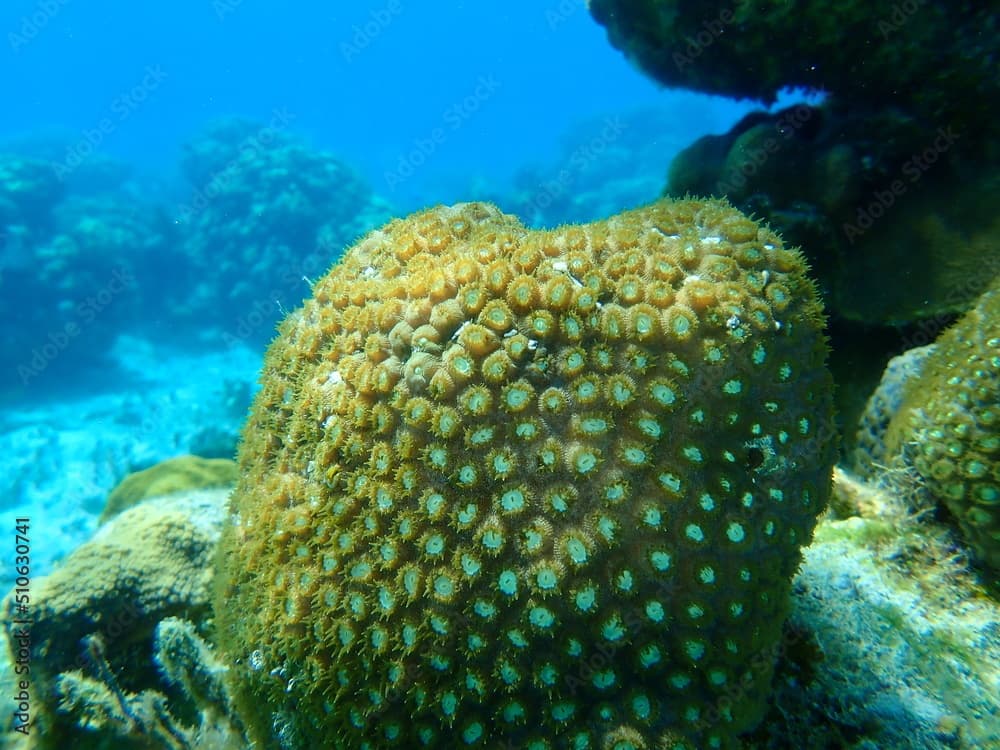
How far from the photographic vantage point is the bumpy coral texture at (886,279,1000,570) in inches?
131

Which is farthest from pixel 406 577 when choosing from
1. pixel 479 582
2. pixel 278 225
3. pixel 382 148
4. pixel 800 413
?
pixel 382 148

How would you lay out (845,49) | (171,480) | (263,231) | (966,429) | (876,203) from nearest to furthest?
(966,429) → (845,49) → (876,203) → (171,480) → (263,231)

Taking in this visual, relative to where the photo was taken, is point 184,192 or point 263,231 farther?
point 184,192

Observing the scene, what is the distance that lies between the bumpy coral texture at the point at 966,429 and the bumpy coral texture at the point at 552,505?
1.16 m

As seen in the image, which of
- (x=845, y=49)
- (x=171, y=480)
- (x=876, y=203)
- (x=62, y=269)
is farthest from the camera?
(x=62, y=269)

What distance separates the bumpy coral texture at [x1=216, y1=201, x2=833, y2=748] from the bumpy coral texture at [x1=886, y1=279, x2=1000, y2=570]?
45.8 inches

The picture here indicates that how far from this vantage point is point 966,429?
345 centimetres

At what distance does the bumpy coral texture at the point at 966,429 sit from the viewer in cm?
334

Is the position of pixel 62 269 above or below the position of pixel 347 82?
below

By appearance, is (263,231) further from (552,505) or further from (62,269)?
(552,505)

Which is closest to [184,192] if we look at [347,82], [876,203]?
[876,203]

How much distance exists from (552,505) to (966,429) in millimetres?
2884

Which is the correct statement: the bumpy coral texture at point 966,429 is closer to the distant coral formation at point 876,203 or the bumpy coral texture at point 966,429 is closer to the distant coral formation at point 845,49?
the distant coral formation at point 876,203

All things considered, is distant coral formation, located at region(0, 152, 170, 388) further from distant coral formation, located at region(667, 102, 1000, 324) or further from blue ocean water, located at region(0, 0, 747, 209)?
distant coral formation, located at region(667, 102, 1000, 324)
